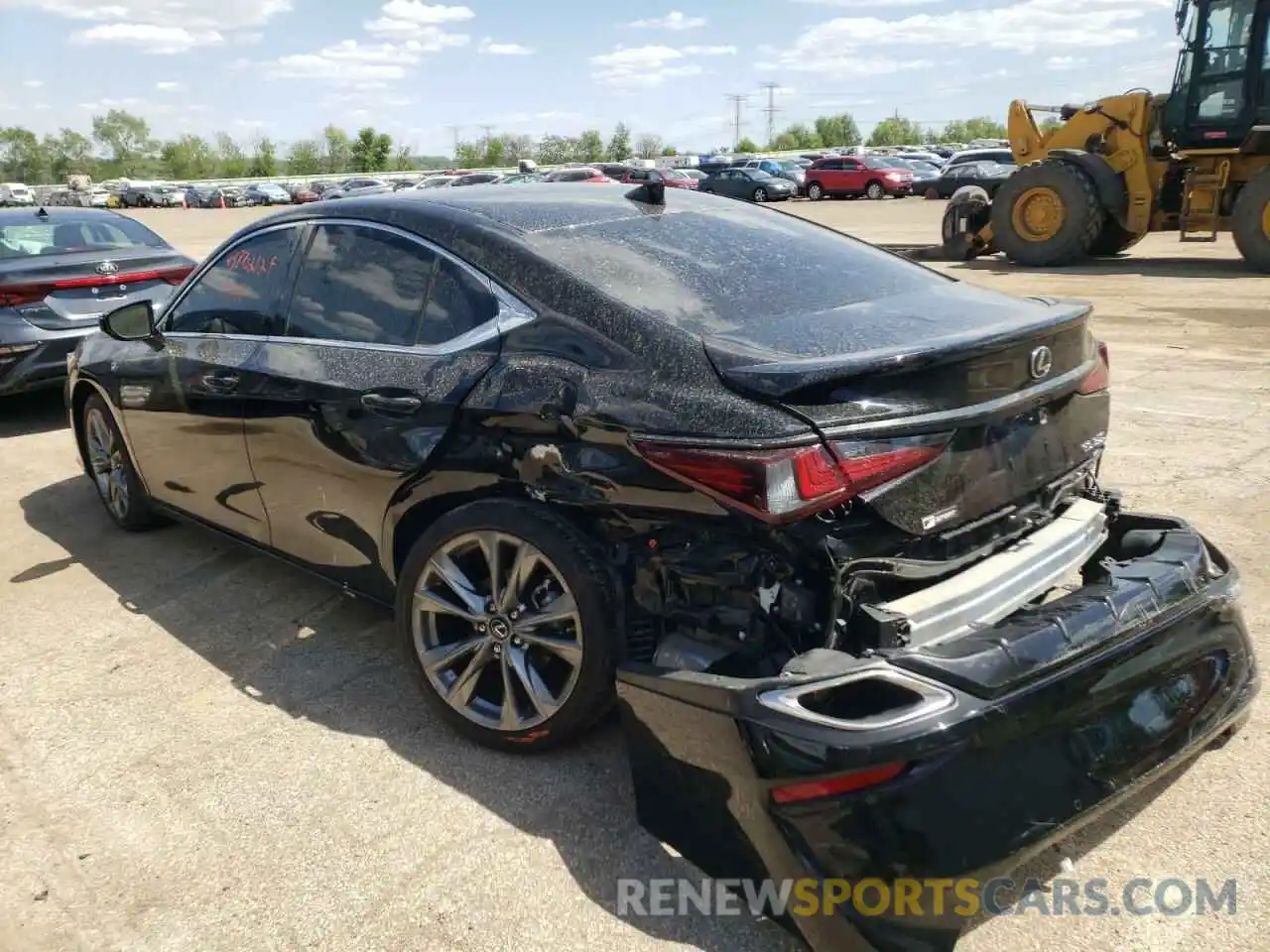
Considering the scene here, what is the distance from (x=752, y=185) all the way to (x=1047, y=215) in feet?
78.4

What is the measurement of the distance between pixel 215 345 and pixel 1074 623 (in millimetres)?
3306

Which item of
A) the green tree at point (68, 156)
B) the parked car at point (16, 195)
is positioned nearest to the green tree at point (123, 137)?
the green tree at point (68, 156)

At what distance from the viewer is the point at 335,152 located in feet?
389

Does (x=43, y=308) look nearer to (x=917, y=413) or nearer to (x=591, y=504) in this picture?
(x=591, y=504)

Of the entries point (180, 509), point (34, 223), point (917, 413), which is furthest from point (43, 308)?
point (917, 413)

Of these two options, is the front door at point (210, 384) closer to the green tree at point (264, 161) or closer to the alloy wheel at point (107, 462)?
the alloy wheel at point (107, 462)

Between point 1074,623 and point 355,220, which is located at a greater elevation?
point 355,220

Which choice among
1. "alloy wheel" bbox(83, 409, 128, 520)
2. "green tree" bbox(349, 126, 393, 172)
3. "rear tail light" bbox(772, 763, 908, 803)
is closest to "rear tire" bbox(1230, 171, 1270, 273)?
"alloy wheel" bbox(83, 409, 128, 520)

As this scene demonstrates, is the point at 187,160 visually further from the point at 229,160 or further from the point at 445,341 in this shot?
the point at 445,341

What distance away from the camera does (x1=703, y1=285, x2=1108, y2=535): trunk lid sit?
2.34 meters

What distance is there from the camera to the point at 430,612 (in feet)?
10.3

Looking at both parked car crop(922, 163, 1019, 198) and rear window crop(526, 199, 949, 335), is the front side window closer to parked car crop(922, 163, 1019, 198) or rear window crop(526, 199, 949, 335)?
rear window crop(526, 199, 949, 335)

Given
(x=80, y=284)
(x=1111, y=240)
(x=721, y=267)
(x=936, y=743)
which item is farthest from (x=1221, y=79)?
(x=936, y=743)

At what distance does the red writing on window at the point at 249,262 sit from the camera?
12.9ft
